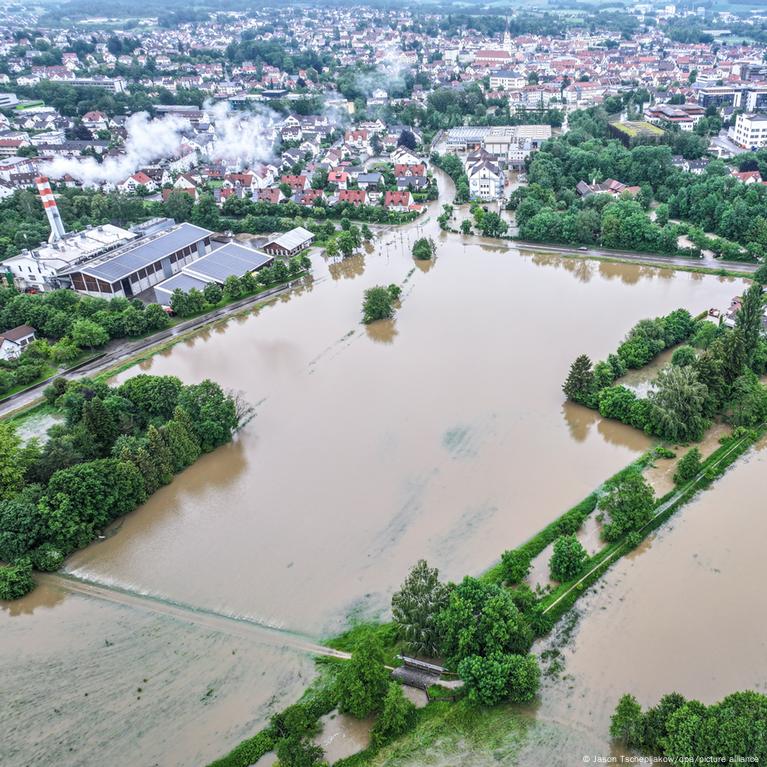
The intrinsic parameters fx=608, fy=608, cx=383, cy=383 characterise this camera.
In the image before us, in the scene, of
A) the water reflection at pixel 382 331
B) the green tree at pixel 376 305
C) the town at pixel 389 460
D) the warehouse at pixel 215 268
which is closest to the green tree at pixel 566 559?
the town at pixel 389 460

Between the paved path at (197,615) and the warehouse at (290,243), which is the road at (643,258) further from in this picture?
the paved path at (197,615)

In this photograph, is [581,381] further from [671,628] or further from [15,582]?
[15,582]

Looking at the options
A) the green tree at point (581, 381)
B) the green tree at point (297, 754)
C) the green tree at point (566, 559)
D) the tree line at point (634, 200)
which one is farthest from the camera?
the tree line at point (634, 200)

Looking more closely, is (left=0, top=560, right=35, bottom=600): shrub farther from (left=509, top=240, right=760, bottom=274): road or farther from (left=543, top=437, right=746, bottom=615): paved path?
(left=509, top=240, right=760, bottom=274): road

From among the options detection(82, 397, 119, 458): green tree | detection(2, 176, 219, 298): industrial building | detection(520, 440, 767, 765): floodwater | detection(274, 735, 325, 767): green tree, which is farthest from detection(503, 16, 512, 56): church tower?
detection(274, 735, 325, 767): green tree

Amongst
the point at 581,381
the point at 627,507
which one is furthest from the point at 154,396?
the point at 627,507

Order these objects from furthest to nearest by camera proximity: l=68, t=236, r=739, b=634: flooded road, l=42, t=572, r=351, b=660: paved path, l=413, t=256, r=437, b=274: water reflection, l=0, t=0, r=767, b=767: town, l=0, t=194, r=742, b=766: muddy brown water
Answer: l=413, t=256, r=437, b=274: water reflection < l=68, t=236, r=739, b=634: flooded road < l=42, t=572, r=351, b=660: paved path < l=0, t=194, r=742, b=766: muddy brown water < l=0, t=0, r=767, b=767: town

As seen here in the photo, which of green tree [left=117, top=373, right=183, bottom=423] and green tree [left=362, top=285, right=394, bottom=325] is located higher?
green tree [left=117, top=373, right=183, bottom=423]
